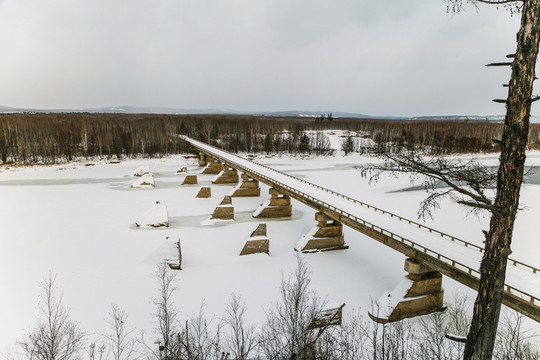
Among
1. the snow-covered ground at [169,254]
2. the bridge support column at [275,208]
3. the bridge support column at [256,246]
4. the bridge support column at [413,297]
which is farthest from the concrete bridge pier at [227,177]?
the bridge support column at [413,297]

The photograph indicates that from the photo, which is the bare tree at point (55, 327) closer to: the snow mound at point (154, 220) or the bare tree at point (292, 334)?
the bare tree at point (292, 334)

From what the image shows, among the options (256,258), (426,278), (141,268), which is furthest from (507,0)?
(141,268)

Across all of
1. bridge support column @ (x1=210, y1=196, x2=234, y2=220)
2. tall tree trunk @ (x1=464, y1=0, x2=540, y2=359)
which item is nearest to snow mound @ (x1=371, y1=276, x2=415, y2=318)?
tall tree trunk @ (x1=464, y1=0, x2=540, y2=359)

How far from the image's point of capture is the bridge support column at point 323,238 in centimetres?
2480

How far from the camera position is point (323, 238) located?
2506cm

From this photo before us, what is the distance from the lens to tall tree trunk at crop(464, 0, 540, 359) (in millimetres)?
4797

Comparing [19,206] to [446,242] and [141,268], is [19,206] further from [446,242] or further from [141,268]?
[446,242]

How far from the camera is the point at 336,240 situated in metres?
25.4

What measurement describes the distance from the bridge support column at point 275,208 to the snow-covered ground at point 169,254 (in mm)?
1126

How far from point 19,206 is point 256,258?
103ft

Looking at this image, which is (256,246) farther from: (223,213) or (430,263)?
(430,263)

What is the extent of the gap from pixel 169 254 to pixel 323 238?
448 inches

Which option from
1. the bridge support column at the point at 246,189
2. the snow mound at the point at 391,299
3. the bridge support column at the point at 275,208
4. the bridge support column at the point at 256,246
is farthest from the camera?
the bridge support column at the point at 246,189

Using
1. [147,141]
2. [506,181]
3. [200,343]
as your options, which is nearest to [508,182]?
[506,181]
